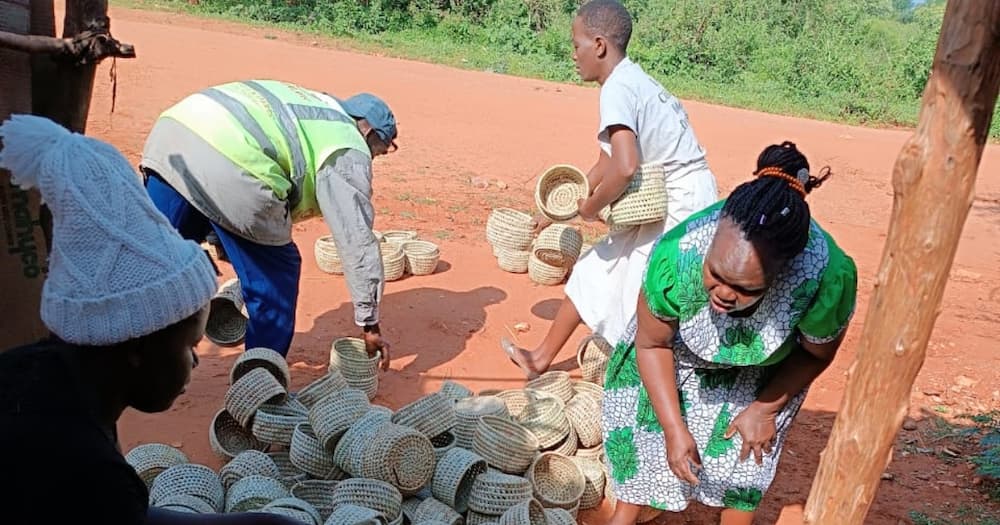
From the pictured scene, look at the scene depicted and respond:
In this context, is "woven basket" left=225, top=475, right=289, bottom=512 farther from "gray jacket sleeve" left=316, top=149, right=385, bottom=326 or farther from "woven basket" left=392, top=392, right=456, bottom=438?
"gray jacket sleeve" left=316, top=149, right=385, bottom=326

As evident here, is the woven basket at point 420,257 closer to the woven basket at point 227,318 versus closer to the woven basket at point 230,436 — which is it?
the woven basket at point 227,318

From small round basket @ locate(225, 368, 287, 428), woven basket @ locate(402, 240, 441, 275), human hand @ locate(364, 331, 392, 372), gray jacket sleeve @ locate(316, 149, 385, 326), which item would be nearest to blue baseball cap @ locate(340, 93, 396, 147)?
gray jacket sleeve @ locate(316, 149, 385, 326)

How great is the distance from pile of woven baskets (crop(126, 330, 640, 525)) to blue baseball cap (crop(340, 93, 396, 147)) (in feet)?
3.57

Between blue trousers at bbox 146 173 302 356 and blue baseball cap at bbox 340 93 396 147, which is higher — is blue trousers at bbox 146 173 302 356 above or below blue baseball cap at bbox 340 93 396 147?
below

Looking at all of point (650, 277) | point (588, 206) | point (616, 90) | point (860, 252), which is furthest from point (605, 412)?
point (860, 252)

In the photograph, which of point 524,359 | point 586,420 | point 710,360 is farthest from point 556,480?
point 524,359

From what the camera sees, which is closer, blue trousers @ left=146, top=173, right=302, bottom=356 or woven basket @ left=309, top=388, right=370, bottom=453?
woven basket @ left=309, top=388, right=370, bottom=453

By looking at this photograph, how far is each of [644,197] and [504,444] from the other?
131 centimetres

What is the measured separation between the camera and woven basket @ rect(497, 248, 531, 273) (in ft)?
20.5

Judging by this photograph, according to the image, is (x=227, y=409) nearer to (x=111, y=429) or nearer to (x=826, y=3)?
(x=111, y=429)

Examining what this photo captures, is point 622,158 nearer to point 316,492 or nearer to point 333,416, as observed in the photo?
point 333,416

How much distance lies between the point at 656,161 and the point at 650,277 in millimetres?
1399

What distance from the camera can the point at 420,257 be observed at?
599 cm

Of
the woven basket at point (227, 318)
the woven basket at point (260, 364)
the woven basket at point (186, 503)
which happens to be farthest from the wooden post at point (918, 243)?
the woven basket at point (227, 318)
